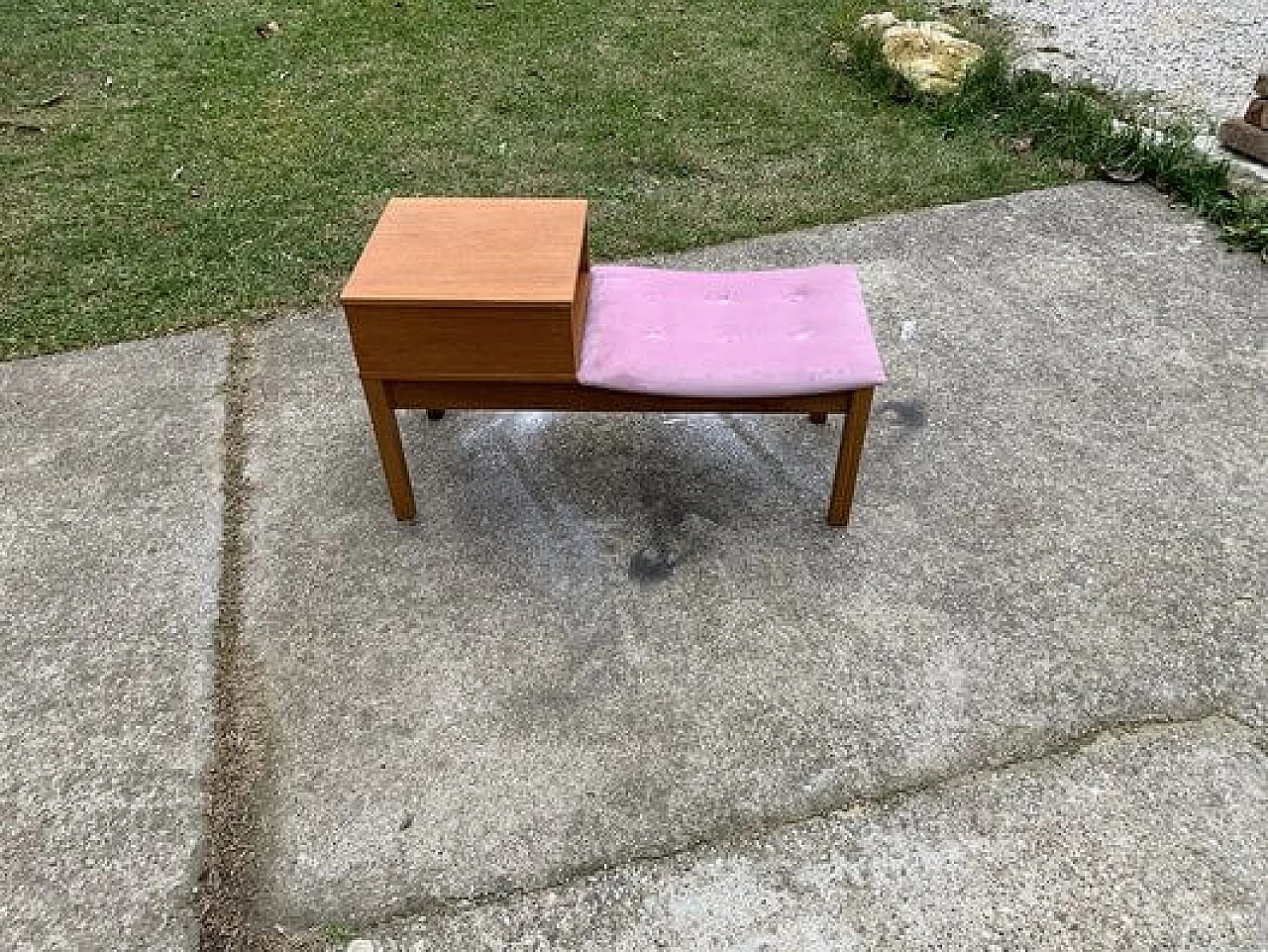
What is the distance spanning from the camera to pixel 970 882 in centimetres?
190

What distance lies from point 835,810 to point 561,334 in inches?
44.0

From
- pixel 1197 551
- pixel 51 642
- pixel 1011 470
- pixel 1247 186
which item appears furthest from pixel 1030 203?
pixel 51 642

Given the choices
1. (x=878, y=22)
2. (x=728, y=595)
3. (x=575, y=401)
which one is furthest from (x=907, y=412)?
(x=878, y=22)

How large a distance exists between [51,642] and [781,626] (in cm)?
166

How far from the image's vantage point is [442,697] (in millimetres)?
→ 2248

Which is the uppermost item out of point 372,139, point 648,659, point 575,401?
point 575,401

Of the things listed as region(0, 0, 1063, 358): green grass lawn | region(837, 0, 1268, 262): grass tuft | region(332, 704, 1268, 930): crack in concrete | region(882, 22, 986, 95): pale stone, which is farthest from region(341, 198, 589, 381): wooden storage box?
region(882, 22, 986, 95): pale stone

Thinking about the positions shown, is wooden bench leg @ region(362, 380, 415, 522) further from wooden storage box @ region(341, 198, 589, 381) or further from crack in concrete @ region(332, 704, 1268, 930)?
crack in concrete @ region(332, 704, 1268, 930)

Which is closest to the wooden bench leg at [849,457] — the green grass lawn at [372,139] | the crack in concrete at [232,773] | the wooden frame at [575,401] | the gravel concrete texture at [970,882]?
the wooden frame at [575,401]

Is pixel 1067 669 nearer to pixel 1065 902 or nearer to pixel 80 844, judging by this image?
pixel 1065 902

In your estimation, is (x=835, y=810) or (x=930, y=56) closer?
(x=835, y=810)

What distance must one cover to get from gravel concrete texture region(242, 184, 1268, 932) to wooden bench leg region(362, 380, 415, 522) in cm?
7

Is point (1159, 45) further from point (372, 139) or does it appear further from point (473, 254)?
point (473, 254)

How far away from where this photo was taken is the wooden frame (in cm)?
237
